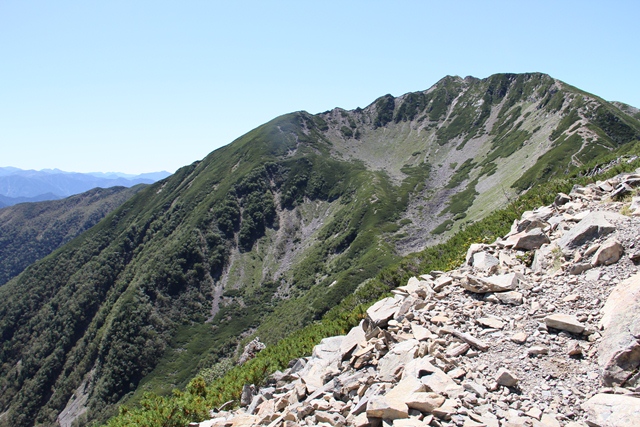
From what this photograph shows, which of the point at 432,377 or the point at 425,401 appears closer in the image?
the point at 425,401

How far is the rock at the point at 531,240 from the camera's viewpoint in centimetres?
1813

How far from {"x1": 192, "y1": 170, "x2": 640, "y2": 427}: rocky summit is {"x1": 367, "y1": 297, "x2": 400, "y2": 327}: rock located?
0.31 feet

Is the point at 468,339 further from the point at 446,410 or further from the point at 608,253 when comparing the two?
the point at 608,253

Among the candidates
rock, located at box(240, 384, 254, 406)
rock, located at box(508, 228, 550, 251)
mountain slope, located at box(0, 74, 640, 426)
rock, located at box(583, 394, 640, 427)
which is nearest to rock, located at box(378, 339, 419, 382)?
rock, located at box(583, 394, 640, 427)

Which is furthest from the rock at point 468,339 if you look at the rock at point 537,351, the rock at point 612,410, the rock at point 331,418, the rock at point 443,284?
the rock at point 331,418

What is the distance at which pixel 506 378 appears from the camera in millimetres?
10273

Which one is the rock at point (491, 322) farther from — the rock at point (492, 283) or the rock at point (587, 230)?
the rock at point (587, 230)

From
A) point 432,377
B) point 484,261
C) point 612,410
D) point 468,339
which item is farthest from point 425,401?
point 484,261

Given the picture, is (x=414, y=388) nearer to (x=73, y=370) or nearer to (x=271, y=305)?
(x=271, y=305)

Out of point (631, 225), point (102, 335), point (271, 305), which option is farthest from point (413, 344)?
point (102, 335)

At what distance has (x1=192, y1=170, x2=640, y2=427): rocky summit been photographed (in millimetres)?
9500

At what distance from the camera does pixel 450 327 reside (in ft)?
45.0

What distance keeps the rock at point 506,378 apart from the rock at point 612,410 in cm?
165

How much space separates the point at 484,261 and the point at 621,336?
8366 mm
